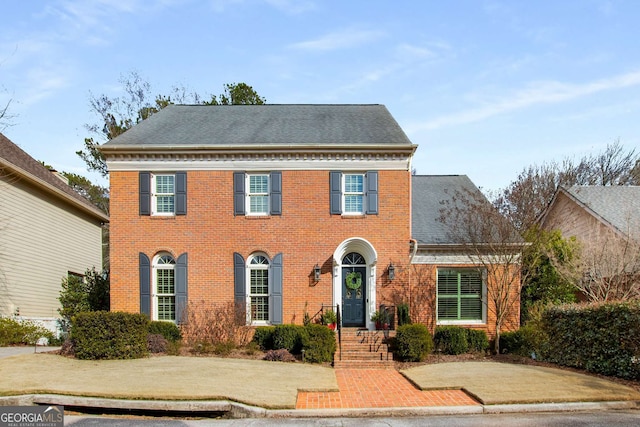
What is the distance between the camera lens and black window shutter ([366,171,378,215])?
17.2 metres

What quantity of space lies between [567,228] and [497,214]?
12043 mm

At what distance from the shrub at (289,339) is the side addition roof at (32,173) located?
1093 centimetres

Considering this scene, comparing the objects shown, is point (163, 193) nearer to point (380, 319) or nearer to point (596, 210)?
point (380, 319)

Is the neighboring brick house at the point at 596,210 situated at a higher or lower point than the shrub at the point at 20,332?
higher

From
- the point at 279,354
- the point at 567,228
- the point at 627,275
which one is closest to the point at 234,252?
the point at 279,354

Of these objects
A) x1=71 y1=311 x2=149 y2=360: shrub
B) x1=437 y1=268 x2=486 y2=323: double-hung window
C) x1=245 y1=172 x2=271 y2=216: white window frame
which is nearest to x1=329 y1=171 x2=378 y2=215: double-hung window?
x1=245 y1=172 x2=271 y2=216: white window frame

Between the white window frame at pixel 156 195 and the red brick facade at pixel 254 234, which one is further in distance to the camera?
the white window frame at pixel 156 195

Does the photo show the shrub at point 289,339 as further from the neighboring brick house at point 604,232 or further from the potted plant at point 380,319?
the neighboring brick house at point 604,232

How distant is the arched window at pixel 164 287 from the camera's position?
671 inches

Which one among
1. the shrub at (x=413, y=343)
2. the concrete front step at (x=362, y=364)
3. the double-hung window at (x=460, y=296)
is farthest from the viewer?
the double-hung window at (x=460, y=296)

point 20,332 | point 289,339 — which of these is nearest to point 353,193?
point 289,339

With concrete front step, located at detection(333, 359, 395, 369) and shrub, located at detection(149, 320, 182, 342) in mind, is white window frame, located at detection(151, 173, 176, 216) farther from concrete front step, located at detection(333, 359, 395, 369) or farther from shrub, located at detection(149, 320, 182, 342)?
concrete front step, located at detection(333, 359, 395, 369)

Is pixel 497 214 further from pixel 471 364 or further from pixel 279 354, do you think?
pixel 279 354

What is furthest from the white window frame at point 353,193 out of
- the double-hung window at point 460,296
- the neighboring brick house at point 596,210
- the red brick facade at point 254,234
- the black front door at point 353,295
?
the neighboring brick house at point 596,210
